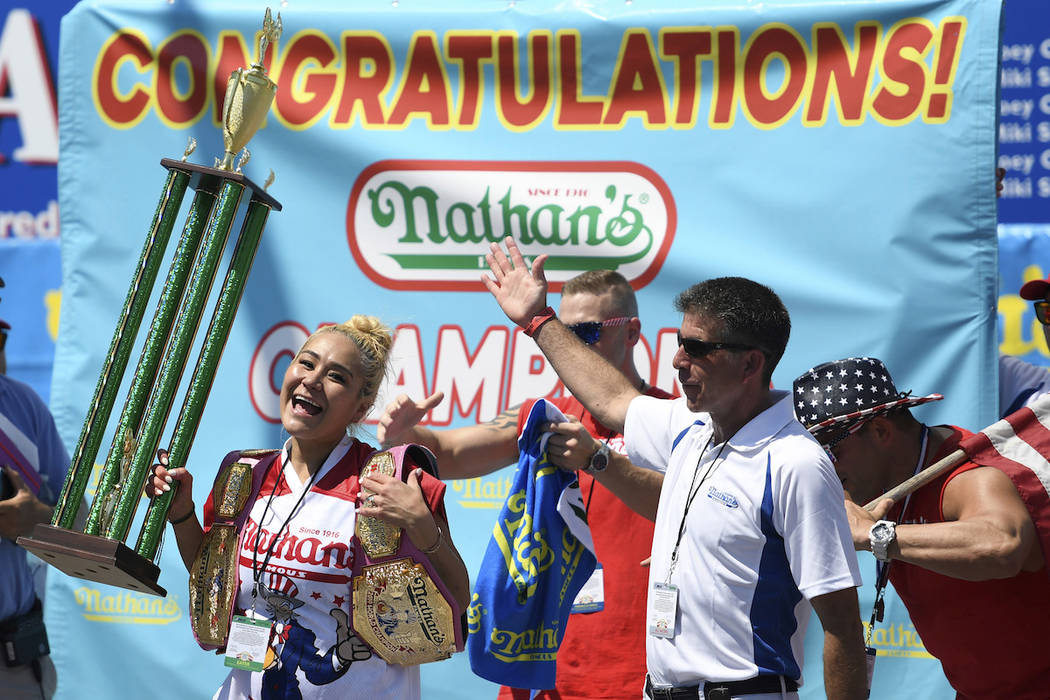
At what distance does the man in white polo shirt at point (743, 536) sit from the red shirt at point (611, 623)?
0.74 m

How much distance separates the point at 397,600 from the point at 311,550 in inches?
10.0

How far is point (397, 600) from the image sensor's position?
112 inches

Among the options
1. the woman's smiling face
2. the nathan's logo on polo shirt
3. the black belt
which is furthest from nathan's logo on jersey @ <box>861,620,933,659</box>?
the woman's smiling face

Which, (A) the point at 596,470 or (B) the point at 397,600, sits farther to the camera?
(A) the point at 596,470

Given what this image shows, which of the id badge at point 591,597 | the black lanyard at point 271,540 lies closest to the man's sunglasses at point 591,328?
the id badge at point 591,597

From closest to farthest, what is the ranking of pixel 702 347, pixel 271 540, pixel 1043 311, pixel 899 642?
1. pixel 702 347
2. pixel 271 540
3. pixel 1043 311
4. pixel 899 642

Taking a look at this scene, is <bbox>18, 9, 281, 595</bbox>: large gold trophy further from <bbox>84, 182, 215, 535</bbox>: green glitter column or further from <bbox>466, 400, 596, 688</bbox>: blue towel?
<bbox>466, 400, 596, 688</bbox>: blue towel

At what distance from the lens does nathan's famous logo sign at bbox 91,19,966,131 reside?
4.45 metres

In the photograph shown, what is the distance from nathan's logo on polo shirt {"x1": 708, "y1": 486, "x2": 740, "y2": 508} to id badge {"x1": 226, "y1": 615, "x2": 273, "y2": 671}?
1139mm

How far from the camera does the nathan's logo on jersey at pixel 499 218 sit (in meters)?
4.65

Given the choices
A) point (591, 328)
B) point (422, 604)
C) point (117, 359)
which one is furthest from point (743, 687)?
point (117, 359)

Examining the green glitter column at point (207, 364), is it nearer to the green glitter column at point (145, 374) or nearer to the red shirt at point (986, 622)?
the green glitter column at point (145, 374)

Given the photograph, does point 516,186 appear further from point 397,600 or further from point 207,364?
point 397,600

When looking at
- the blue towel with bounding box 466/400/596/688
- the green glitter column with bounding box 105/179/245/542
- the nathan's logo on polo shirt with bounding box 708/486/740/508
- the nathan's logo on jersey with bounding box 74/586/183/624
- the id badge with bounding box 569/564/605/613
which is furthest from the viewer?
the nathan's logo on jersey with bounding box 74/586/183/624
